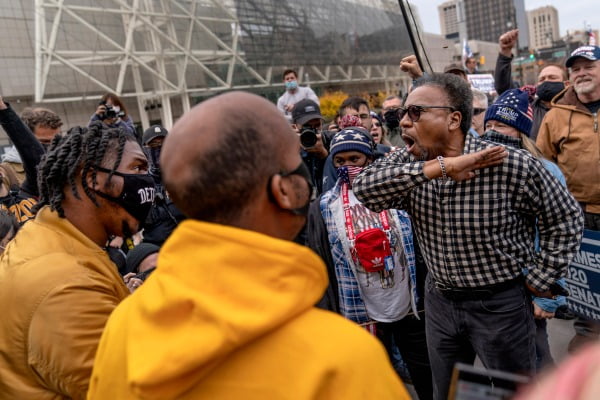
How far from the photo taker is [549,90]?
203 inches

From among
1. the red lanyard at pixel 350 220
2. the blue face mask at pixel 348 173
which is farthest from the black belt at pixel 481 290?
the blue face mask at pixel 348 173

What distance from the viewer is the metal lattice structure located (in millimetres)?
24469

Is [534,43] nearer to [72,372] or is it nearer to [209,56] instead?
[209,56]

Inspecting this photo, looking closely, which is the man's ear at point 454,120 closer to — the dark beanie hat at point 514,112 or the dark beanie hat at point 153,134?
the dark beanie hat at point 514,112

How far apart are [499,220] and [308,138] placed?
2158mm

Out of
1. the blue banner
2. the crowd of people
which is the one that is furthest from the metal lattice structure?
the blue banner

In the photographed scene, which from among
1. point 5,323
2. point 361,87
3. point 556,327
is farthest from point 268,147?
point 361,87

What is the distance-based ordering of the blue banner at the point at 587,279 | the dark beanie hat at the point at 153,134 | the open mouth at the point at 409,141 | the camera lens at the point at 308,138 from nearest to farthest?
1. the open mouth at the point at 409,141
2. the blue banner at the point at 587,279
3. the camera lens at the point at 308,138
4. the dark beanie hat at the point at 153,134

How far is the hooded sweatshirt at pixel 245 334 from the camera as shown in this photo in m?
0.81

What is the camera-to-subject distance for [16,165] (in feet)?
17.2

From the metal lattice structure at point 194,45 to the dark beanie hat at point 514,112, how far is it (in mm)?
22178

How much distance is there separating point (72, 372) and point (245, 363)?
0.83 meters

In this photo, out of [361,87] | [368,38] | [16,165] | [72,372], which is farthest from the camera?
[361,87]

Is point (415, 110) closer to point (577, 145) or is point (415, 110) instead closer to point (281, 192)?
point (281, 192)
